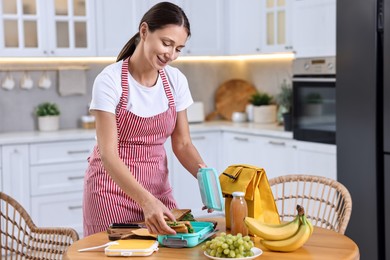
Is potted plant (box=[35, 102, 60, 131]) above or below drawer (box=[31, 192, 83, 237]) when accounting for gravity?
above

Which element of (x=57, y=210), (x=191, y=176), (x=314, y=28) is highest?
(x=314, y=28)

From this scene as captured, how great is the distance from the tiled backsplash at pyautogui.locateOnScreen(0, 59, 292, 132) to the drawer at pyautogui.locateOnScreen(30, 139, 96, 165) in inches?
21.6

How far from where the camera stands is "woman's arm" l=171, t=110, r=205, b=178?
279 centimetres

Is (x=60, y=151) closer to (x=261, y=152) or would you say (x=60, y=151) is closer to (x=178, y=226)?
(x=261, y=152)

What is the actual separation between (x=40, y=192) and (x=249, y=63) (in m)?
2.29

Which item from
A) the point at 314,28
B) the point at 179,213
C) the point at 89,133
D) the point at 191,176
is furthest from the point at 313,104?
the point at 179,213

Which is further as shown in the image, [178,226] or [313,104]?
[313,104]

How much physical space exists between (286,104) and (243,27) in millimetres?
781

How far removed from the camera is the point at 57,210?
5.32 meters

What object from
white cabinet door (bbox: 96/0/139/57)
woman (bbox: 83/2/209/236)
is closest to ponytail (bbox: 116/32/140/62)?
woman (bbox: 83/2/209/236)

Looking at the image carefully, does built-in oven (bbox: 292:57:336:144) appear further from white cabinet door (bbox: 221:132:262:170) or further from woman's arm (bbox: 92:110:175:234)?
woman's arm (bbox: 92:110:175:234)

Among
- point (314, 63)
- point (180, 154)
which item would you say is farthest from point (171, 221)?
point (314, 63)

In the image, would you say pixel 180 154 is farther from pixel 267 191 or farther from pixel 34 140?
pixel 34 140

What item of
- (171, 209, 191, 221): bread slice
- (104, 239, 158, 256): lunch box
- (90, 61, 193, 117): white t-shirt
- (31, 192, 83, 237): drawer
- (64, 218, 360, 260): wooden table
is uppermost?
(90, 61, 193, 117): white t-shirt
